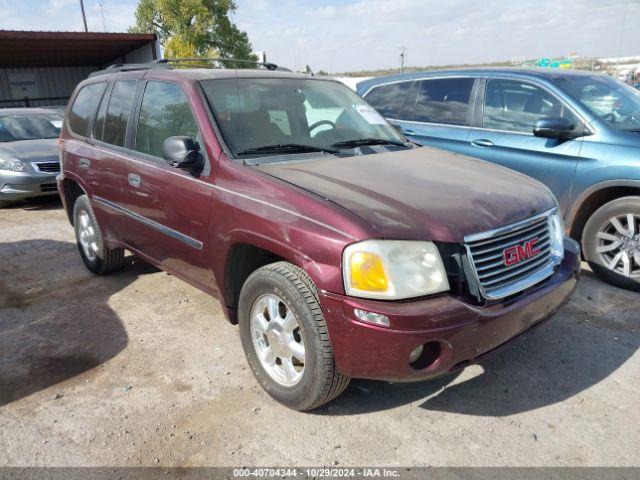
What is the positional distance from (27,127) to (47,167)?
1.73m

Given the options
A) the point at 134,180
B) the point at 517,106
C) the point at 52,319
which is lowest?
the point at 52,319

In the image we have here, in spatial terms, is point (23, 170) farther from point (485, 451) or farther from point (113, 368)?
point (485, 451)

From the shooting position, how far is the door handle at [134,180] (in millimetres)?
3613

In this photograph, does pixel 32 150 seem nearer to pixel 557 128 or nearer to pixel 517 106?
pixel 517 106

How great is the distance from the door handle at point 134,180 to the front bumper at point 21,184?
499cm

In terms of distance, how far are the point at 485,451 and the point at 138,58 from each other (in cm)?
2064

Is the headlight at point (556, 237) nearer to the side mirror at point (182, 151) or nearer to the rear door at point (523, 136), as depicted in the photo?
the rear door at point (523, 136)

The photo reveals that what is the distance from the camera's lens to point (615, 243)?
4184 millimetres

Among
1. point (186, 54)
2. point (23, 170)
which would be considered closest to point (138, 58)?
point (186, 54)

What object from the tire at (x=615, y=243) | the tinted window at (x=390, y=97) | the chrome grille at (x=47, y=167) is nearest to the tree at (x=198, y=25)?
the chrome grille at (x=47, y=167)

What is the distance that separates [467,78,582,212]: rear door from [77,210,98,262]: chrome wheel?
3.73 metres

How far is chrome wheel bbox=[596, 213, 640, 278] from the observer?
407 centimetres

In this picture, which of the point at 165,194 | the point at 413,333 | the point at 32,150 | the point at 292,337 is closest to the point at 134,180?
the point at 165,194

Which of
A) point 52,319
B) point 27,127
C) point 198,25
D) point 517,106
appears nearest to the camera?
point 52,319
